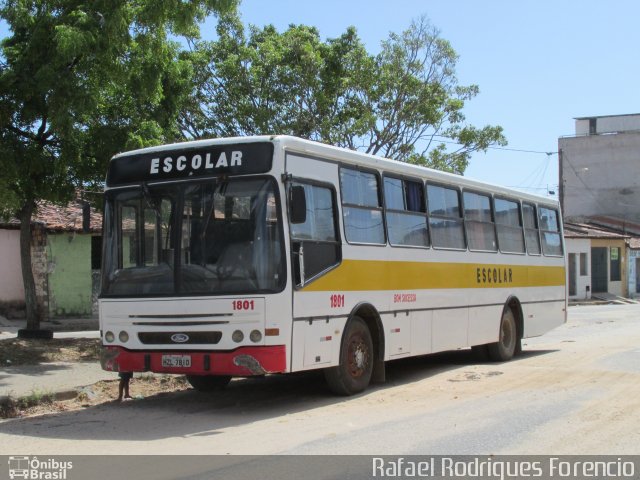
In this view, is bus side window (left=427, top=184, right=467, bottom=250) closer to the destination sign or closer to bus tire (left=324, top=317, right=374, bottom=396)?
bus tire (left=324, top=317, right=374, bottom=396)

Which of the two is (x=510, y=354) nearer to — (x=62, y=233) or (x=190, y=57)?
(x=190, y=57)

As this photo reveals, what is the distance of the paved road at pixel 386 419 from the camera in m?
7.19

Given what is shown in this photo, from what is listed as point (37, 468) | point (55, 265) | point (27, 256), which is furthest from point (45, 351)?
point (55, 265)

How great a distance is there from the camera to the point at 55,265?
25266mm

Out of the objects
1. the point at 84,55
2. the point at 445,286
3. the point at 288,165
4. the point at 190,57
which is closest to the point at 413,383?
the point at 445,286

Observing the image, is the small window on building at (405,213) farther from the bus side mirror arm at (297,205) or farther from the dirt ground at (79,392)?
the dirt ground at (79,392)

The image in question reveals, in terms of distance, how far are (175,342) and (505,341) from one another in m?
7.90

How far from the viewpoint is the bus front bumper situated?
8453 mm

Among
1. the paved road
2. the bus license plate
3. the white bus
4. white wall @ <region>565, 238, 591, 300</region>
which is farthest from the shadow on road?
white wall @ <region>565, 238, 591, 300</region>

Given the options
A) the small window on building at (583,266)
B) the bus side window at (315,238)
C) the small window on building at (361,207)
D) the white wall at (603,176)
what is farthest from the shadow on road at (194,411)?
the white wall at (603,176)

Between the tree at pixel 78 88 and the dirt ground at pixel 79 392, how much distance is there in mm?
1274

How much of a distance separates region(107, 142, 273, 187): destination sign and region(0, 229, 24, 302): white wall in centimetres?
A: 1656

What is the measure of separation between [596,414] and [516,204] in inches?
287

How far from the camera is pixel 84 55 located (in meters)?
12.9
